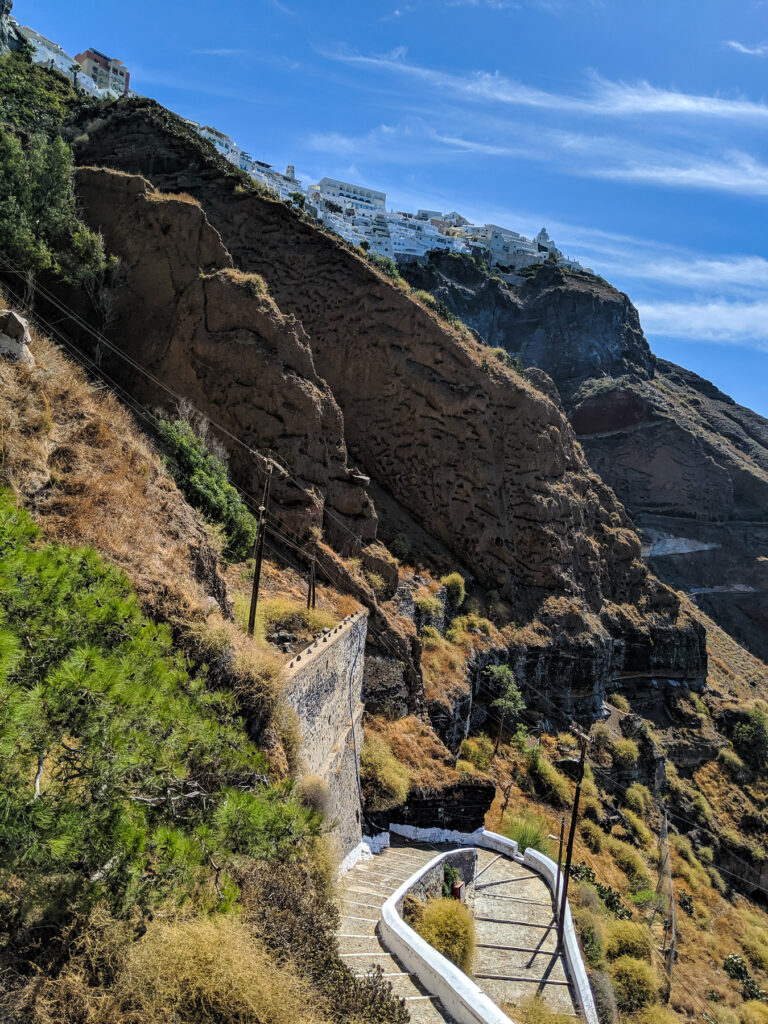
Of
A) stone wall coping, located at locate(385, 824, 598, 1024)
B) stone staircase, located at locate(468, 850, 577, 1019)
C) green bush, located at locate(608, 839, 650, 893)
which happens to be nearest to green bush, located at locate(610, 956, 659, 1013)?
stone wall coping, located at locate(385, 824, 598, 1024)

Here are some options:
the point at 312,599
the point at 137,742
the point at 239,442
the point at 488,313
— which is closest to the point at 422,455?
the point at 239,442

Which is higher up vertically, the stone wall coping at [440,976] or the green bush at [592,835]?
the stone wall coping at [440,976]

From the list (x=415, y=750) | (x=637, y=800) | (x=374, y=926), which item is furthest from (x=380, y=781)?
(x=637, y=800)

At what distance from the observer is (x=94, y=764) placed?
5074 millimetres

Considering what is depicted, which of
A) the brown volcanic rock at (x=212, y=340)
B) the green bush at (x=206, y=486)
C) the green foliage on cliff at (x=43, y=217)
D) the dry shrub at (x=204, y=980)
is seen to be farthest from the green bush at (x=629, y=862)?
the green foliage on cliff at (x=43, y=217)

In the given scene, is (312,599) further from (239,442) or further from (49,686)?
(49,686)

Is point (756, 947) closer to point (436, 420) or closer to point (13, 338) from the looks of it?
point (436, 420)

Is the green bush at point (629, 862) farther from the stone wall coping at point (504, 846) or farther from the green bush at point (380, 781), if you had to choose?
the green bush at point (380, 781)

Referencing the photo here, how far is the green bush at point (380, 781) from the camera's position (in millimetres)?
16250

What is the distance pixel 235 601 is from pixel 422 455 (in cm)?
1664

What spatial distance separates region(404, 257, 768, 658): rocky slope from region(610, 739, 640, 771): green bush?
30.8 meters

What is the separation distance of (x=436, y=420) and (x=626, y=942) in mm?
20649

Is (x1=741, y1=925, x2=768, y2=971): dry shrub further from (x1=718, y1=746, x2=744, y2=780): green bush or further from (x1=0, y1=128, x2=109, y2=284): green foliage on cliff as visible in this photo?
(x1=0, y1=128, x2=109, y2=284): green foliage on cliff

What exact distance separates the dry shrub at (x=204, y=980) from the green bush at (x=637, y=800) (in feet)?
86.8
